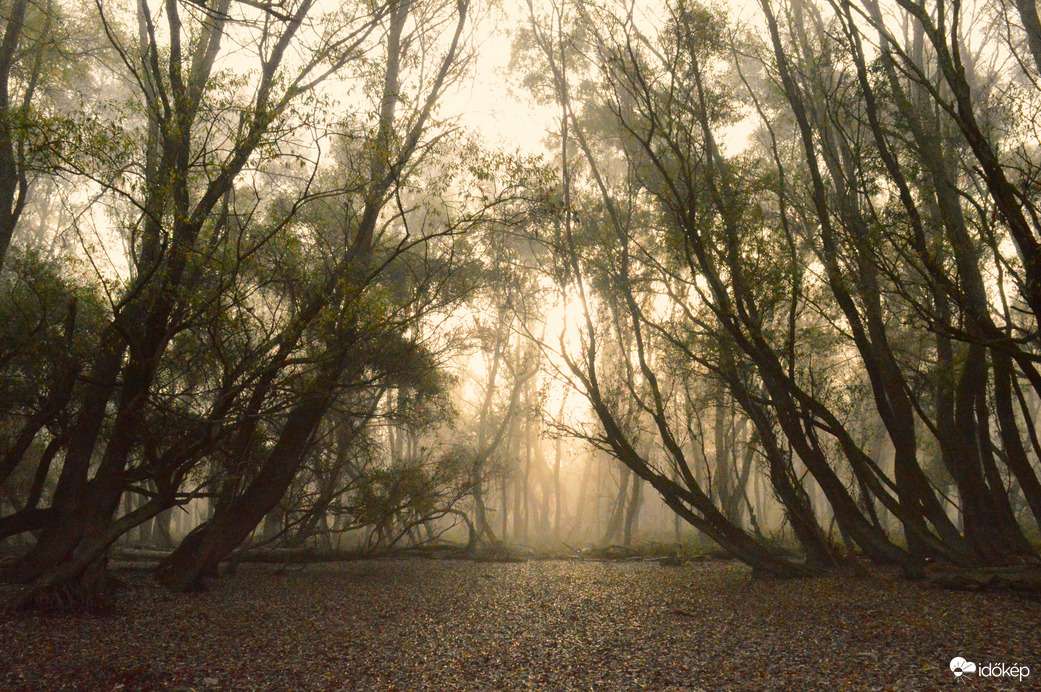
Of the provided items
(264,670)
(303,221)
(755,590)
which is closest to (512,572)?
(755,590)

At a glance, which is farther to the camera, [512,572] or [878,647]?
[512,572]

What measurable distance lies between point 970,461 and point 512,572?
648 cm

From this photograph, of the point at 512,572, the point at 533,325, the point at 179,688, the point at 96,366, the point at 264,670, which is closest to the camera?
the point at 179,688

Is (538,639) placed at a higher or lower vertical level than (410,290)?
lower

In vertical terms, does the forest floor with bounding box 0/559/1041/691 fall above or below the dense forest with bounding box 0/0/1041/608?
below

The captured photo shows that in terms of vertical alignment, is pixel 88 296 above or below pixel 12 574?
above

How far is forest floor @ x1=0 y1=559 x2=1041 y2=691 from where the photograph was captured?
4.85 meters

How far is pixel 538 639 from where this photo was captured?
20.0 feet

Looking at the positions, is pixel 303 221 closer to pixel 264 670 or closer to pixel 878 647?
pixel 264 670

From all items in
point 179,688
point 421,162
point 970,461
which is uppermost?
point 421,162

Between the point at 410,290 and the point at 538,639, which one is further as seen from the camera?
the point at 410,290

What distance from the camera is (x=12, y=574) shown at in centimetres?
761

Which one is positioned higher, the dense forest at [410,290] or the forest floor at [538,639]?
the dense forest at [410,290]

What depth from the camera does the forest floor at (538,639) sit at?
485 centimetres
